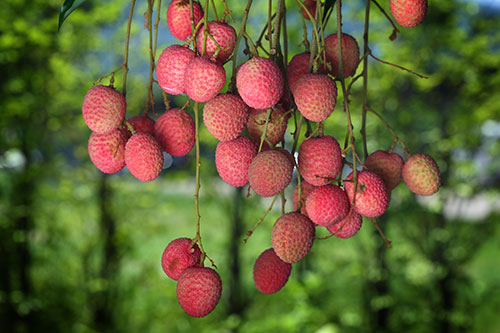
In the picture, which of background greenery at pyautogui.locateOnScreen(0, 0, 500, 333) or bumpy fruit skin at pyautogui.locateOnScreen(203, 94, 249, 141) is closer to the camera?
bumpy fruit skin at pyautogui.locateOnScreen(203, 94, 249, 141)

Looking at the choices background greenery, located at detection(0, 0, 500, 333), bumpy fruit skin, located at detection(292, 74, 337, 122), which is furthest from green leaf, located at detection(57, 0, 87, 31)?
background greenery, located at detection(0, 0, 500, 333)

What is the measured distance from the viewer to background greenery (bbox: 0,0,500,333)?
7.22 ft

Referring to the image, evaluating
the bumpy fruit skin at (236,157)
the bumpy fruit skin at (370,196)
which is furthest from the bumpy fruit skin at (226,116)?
the bumpy fruit skin at (370,196)

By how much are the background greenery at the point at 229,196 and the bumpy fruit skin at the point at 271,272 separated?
165cm

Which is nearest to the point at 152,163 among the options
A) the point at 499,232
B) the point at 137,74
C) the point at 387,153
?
the point at 387,153

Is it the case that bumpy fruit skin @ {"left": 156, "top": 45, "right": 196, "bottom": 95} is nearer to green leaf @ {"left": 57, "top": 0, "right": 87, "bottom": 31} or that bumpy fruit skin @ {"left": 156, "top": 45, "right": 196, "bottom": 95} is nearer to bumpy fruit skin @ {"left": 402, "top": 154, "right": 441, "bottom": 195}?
green leaf @ {"left": 57, "top": 0, "right": 87, "bottom": 31}

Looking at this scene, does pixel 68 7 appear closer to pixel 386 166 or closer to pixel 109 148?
pixel 109 148

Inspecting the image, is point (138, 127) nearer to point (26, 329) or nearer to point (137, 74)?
point (26, 329)

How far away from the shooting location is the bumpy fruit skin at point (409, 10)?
43 centimetres

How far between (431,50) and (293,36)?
2.61 ft

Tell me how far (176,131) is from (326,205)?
0.16m

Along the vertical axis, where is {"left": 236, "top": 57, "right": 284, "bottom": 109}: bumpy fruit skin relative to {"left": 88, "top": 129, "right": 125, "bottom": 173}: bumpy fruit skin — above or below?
above

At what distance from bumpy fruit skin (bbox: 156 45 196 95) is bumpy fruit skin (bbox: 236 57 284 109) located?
60 mm

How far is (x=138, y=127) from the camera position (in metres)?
0.45
